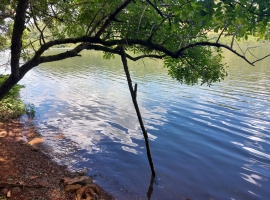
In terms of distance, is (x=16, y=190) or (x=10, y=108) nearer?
(x=16, y=190)

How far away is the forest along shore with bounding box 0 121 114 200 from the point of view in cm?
650

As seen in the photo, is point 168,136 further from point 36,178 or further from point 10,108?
point 10,108

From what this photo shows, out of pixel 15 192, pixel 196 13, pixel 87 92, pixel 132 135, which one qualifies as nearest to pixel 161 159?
pixel 132 135

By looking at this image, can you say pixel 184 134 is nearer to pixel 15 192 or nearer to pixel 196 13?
pixel 15 192

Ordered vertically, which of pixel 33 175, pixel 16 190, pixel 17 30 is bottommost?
pixel 33 175

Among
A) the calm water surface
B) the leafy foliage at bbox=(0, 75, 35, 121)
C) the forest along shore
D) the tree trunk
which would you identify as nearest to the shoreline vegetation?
the forest along shore

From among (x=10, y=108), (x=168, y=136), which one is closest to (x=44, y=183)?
(x=168, y=136)

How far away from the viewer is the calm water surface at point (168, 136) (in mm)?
8828

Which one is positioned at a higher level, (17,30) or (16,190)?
(17,30)

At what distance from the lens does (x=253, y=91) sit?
21844mm

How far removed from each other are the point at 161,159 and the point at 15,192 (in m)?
6.16

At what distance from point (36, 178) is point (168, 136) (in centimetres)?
741

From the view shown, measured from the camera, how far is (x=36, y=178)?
7.68 metres

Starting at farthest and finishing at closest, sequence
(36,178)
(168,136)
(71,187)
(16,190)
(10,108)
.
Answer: (10,108) < (168,136) < (36,178) < (71,187) < (16,190)
